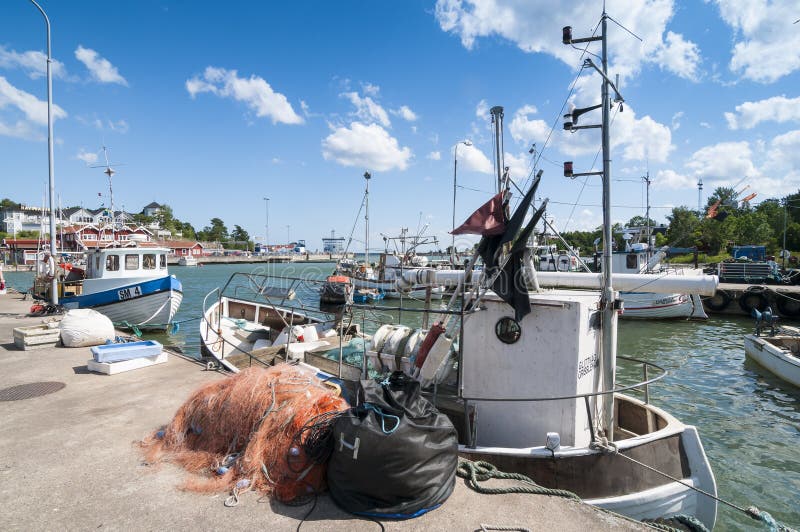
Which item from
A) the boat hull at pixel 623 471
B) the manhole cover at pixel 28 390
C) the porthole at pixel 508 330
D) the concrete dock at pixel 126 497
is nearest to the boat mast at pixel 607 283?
the boat hull at pixel 623 471

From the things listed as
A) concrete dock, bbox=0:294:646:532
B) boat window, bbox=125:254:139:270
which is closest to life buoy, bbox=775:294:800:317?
concrete dock, bbox=0:294:646:532

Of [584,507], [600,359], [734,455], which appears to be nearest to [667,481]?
[600,359]

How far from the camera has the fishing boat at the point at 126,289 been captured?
18.3 meters

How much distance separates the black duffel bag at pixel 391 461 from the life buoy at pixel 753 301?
28.7 m

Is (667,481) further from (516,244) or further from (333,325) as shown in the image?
(333,325)

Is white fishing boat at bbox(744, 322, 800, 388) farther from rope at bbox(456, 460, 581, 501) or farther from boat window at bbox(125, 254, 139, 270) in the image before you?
boat window at bbox(125, 254, 139, 270)

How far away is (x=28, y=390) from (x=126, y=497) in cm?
468

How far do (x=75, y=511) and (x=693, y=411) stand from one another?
11.8 meters

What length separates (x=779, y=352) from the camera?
39.4 ft

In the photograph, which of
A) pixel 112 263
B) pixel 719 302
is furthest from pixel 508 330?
pixel 719 302

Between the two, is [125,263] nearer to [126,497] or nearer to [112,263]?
[112,263]

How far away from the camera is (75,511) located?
3645mm

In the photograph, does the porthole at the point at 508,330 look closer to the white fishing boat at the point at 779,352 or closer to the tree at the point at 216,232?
the white fishing boat at the point at 779,352

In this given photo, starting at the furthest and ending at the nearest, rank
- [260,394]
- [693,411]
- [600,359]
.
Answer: [693,411], [600,359], [260,394]
